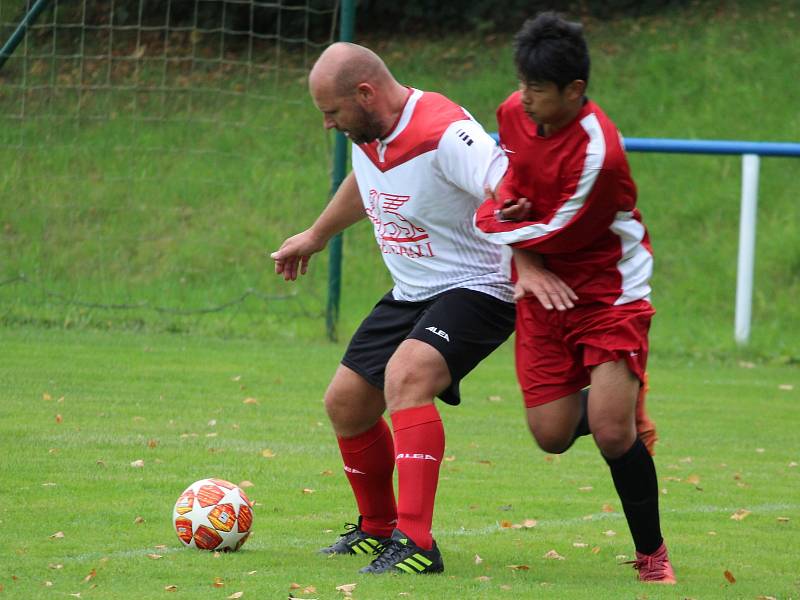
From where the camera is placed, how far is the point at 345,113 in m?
5.27

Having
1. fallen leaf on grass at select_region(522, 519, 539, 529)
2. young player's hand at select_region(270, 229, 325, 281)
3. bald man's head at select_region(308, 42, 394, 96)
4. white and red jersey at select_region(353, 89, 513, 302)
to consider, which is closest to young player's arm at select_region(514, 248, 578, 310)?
white and red jersey at select_region(353, 89, 513, 302)

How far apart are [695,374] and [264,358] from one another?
11.6ft

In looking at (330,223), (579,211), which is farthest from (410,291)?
(579,211)

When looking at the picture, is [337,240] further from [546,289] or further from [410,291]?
[546,289]

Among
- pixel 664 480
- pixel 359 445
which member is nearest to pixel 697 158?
pixel 664 480

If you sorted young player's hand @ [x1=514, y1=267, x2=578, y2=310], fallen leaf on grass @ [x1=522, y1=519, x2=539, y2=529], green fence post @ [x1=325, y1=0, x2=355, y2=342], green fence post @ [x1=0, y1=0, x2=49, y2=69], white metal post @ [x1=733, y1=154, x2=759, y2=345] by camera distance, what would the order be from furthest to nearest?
white metal post @ [x1=733, y1=154, x2=759, y2=345] → green fence post @ [x1=0, y1=0, x2=49, y2=69] → green fence post @ [x1=325, y1=0, x2=355, y2=342] → fallen leaf on grass @ [x1=522, y1=519, x2=539, y2=529] → young player's hand @ [x1=514, y1=267, x2=578, y2=310]

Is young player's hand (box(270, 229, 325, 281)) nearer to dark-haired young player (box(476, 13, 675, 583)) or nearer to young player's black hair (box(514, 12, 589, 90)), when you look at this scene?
dark-haired young player (box(476, 13, 675, 583))

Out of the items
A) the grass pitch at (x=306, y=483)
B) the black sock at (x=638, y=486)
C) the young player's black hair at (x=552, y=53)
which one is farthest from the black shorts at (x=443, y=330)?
the young player's black hair at (x=552, y=53)

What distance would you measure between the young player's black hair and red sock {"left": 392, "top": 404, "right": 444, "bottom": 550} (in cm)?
127

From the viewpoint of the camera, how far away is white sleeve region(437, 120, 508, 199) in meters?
5.12

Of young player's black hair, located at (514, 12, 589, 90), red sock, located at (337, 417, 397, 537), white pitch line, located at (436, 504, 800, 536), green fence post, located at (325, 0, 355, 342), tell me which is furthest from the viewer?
green fence post, located at (325, 0, 355, 342)

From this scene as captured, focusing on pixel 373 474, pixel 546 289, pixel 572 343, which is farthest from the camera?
pixel 373 474

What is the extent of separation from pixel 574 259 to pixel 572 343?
1.00ft

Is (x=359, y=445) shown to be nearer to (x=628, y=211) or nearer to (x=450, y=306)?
(x=450, y=306)
